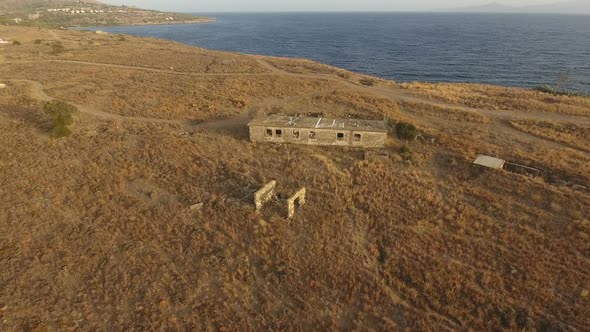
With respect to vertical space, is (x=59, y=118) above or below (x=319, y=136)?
above

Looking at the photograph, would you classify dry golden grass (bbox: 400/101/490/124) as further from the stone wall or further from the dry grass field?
the stone wall

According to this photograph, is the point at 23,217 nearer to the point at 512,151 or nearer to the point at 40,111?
the point at 40,111

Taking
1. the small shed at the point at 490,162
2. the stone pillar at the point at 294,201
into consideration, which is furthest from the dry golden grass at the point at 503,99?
the stone pillar at the point at 294,201

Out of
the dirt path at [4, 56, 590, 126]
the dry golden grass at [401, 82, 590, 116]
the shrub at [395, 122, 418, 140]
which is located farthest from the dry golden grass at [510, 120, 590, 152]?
the shrub at [395, 122, 418, 140]

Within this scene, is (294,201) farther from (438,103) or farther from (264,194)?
(438,103)

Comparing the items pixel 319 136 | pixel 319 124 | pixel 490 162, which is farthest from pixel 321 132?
pixel 490 162
